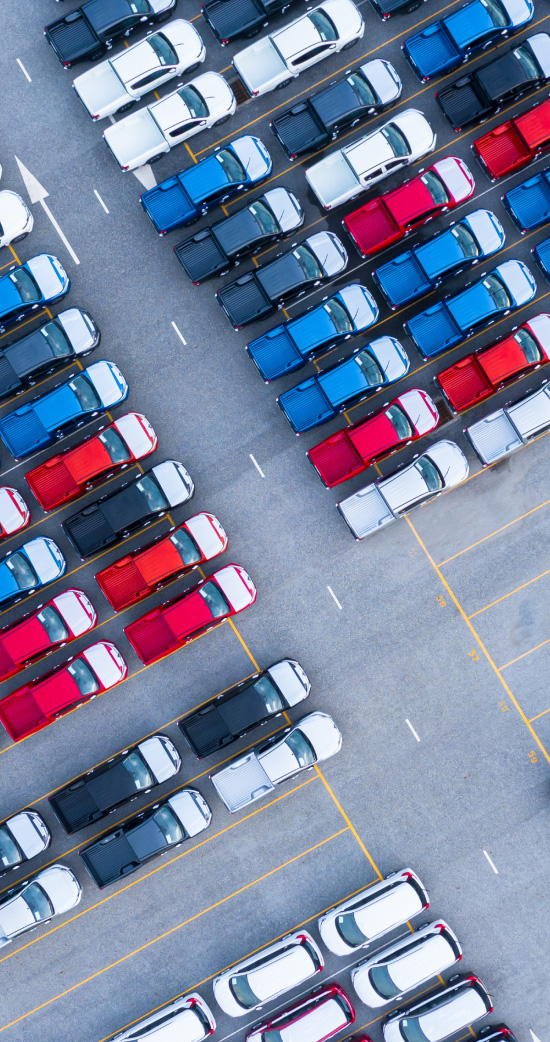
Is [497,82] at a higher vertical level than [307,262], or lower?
higher

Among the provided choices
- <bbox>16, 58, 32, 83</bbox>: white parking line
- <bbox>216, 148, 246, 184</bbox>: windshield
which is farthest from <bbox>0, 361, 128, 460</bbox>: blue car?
<bbox>16, 58, 32, 83</bbox>: white parking line

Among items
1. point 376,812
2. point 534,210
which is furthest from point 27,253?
point 376,812

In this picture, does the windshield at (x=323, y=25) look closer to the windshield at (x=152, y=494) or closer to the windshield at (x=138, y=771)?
the windshield at (x=152, y=494)

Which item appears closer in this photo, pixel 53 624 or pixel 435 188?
pixel 435 188

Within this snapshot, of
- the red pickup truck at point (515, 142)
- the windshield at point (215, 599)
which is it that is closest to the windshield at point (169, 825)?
the windshield at point (215, 599)

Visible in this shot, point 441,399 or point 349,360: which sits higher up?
point 349,360

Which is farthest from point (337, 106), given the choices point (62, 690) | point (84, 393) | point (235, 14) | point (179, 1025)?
point (179, 1025)

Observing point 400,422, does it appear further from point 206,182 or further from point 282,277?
point 206,182

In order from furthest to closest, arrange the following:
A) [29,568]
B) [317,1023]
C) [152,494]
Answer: [29,568] < [152,494] < [317,1023]

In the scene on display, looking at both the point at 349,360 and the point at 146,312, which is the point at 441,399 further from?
the point at 146,312
